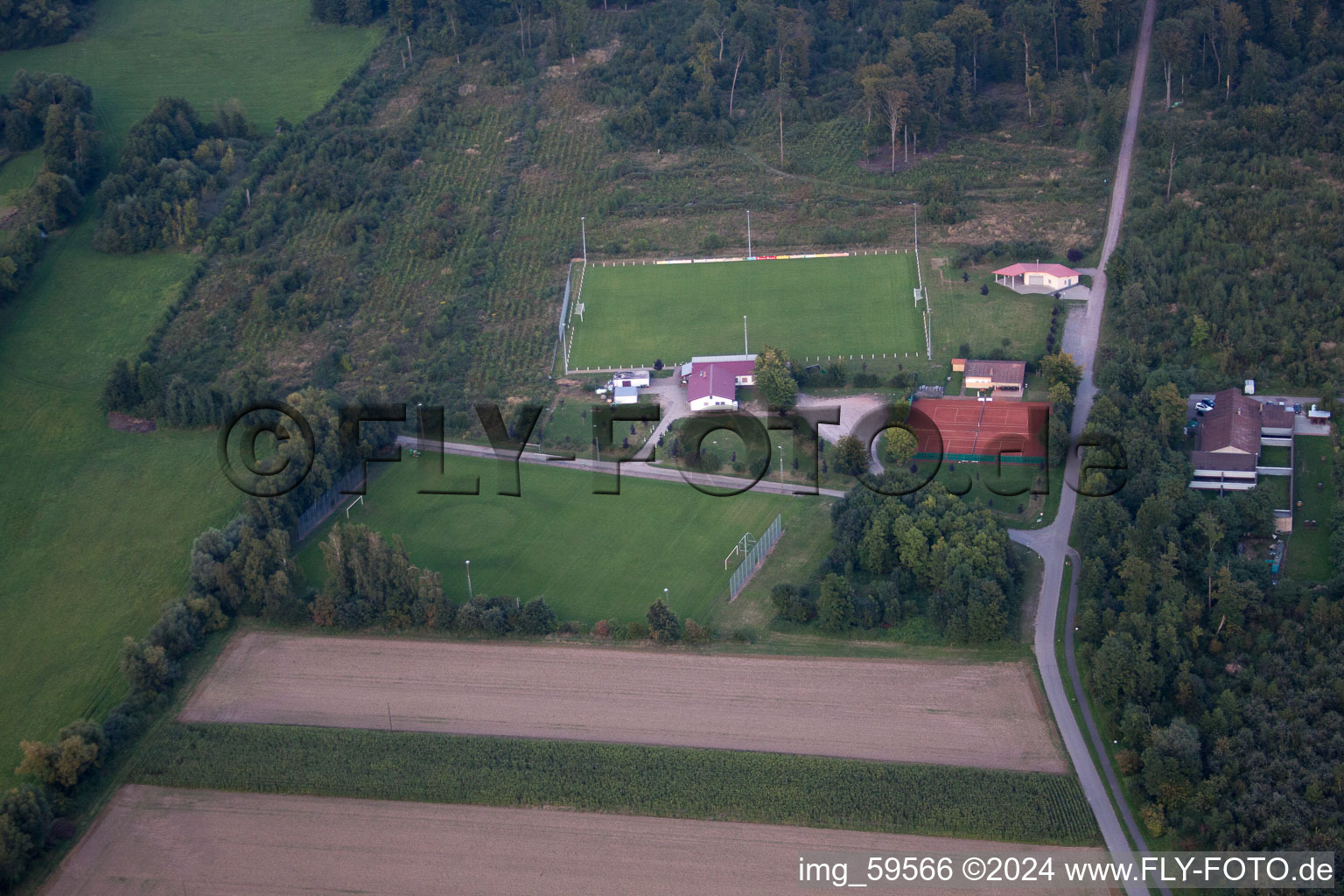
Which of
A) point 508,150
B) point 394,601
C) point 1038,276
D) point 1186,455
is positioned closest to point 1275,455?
point 1186,455

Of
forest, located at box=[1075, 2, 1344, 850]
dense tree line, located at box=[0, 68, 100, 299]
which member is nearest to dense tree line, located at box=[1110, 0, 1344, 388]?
forest, located at box=[1075, 2, 1344, 850]

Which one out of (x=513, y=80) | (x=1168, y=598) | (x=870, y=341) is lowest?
(x=1168, y=598)

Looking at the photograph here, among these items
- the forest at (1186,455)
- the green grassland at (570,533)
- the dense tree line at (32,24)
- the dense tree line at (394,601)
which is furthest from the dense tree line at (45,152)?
the forest at (1186,455)

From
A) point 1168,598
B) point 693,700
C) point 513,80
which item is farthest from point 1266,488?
point 513,80

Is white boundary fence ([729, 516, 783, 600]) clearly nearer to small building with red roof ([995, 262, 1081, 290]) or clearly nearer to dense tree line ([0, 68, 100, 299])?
small building with red roof ([995, 262, 1081, 290])

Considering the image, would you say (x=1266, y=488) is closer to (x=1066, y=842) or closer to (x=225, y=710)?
(x=1066, y=842)

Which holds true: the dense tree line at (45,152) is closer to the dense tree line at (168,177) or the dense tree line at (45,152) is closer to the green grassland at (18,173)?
the green grassland at (18,173)
